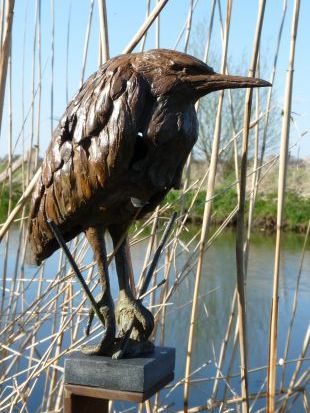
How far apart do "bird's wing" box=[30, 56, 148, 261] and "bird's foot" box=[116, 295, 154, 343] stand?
0.10 meters

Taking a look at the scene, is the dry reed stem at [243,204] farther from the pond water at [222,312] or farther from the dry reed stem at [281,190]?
the pond water at [222,312]

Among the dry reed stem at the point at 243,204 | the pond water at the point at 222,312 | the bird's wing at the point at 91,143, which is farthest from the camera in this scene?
the pond water at the point at 222,312

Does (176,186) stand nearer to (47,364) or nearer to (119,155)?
(119,155)

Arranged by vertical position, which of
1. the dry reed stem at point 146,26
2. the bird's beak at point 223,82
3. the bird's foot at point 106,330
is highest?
the dry reed stem at point 146,26

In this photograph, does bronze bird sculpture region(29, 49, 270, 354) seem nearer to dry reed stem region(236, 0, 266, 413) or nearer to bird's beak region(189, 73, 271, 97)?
bird's beak region(189, 73, 271, 97)

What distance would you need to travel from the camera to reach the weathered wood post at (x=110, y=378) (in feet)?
2.04

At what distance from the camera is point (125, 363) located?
2.06 feet

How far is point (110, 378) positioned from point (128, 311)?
0.27 ft

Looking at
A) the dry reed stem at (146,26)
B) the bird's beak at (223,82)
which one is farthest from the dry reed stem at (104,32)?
the bird's beak at (223,82)

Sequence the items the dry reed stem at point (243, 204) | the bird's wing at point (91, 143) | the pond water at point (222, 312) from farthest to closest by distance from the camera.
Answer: the pond water at point (222, 312) < the dry reed stem at point (243, 204) < the bird's wing at point (91, 143)

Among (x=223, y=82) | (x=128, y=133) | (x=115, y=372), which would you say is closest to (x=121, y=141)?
(x=128, y=133)

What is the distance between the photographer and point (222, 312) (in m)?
2.10

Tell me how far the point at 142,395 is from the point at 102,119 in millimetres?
276

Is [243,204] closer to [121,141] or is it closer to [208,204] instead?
[208,204]
